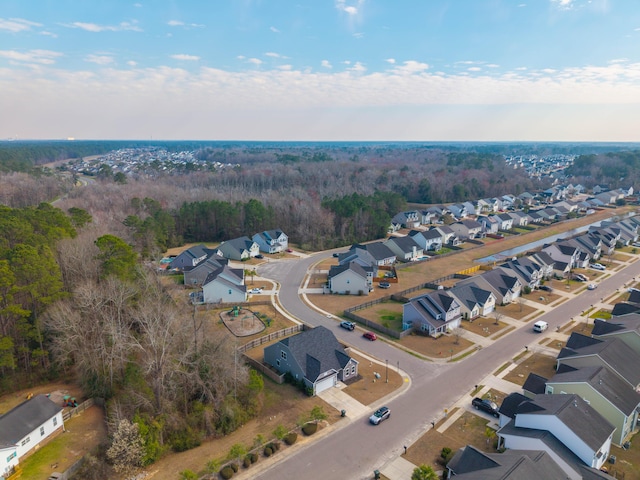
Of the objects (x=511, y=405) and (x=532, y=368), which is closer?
(x=511, y=405)

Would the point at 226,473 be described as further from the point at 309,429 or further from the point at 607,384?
the point at 607,384

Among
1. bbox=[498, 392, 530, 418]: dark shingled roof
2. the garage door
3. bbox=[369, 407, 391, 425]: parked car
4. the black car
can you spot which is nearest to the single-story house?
the garage door

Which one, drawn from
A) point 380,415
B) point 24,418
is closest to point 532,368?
point 380,415

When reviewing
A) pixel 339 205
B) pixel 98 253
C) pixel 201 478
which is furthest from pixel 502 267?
pixel 98 253

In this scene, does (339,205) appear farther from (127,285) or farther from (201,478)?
(201,478)

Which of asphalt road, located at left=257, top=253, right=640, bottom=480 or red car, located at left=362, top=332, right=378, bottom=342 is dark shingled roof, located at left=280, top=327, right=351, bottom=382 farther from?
red car, located at left=362, top=332, right=378, bottom=342

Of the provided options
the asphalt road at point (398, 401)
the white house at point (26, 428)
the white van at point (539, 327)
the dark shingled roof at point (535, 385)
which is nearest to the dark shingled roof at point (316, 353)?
the asphalt road at point (398, 401)
